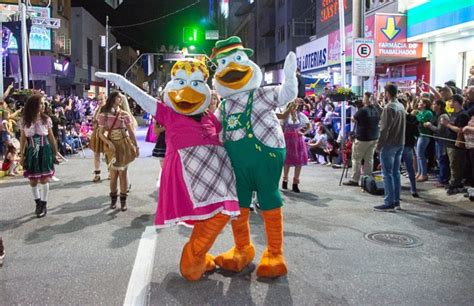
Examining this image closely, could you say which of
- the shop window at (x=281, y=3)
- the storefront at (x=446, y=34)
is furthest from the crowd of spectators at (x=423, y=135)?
the shop window at (x=281, y=3)

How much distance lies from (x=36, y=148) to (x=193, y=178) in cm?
367

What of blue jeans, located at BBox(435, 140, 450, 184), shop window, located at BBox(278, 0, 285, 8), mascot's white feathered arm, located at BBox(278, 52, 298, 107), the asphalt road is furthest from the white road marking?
shop window, located at BBox(278, 0, 285, 8)

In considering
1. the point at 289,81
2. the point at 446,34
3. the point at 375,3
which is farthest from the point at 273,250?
the point at 375,3

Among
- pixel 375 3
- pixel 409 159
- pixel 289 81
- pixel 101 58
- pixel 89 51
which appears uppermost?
pixel 101 58

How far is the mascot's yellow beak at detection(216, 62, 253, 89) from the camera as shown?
15.4ft

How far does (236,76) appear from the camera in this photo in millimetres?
4684

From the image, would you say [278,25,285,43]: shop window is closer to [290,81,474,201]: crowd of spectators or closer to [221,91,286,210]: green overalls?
[290,81,474,201]: crowd of spectators

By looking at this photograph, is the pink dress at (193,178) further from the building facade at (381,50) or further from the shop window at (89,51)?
the shop window at (89,51)

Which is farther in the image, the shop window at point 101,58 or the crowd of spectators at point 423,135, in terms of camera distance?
the shop window at point 101,58

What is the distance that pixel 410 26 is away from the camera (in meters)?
15.1

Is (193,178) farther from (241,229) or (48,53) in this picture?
(48,53)

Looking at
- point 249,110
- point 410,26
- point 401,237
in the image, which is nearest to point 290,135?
point 401,237

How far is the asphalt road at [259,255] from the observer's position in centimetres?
409

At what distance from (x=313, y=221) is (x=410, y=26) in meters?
10.7
